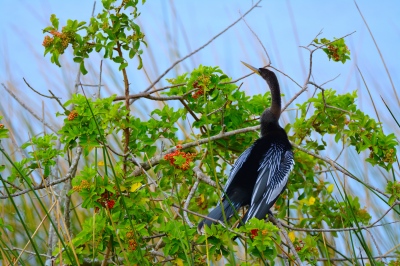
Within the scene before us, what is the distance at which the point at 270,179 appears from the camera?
10.8ft

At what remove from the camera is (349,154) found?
5.34 metres

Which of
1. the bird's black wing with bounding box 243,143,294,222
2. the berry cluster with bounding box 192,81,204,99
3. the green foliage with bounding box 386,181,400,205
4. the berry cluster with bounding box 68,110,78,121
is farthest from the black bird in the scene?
the berry cluster with bounding box 68,110,78,121

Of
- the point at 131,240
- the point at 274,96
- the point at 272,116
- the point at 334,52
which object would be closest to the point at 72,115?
the point at 131,240

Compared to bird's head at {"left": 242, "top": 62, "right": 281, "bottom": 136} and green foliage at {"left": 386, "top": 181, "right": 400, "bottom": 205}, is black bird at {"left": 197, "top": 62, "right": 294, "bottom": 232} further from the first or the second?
green foliage at {"left": 386, "top": 181, "right": 400, "bottom": 205}

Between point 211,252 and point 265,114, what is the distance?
1155mm

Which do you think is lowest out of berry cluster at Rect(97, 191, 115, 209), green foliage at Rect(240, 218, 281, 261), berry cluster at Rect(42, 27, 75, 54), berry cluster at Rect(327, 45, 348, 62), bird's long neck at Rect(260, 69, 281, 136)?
green foliage at Rect(240, 218, 281, 261)

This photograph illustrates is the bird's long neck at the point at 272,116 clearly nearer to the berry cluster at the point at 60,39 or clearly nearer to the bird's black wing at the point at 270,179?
the bird's black wing at the point at 270,179

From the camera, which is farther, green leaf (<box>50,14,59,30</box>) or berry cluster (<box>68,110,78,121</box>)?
green leaf (<box>50,14,59,30</box>)

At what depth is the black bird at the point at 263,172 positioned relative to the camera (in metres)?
3.18

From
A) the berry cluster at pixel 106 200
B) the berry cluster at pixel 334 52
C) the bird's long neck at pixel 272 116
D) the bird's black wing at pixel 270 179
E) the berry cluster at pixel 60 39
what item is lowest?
the bird's black wing at pixel 270 179

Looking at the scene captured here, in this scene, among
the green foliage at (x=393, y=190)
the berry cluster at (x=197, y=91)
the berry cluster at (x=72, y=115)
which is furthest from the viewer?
the berry cluster at (x=197, y=91)

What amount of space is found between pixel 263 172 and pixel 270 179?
0.08 m

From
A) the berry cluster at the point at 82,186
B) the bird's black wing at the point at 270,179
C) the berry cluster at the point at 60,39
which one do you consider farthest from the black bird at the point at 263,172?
the berry cluster at the point at 60,39

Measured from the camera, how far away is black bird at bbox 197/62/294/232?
10.4 ft
